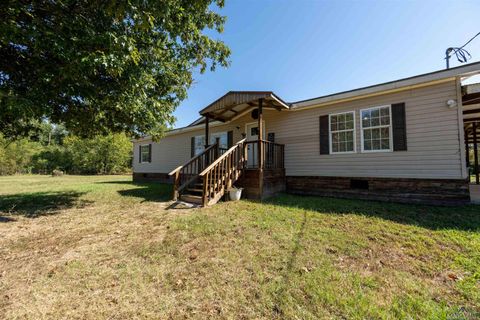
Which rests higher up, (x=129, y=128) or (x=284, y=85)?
(x=284, y=85)

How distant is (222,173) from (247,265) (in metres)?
3.84

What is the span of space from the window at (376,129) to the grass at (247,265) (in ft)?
7.02

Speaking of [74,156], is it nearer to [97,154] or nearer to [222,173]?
[97,154]

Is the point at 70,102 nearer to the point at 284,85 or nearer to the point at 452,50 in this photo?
the point at 284,85

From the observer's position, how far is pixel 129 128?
6801 millimetres

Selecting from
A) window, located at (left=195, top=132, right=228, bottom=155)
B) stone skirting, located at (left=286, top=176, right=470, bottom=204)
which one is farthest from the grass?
window, located at (left=195, top=132, right=228, bottom=155)

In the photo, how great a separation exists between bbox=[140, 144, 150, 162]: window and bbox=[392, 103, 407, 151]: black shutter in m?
13.7

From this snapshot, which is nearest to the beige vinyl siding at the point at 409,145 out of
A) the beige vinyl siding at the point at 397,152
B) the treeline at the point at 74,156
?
the beige vinyl siding at the point at 397,152

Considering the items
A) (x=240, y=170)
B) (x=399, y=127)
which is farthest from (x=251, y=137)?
(x=399, y=127)

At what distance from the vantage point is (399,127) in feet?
19.8

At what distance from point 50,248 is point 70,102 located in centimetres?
372

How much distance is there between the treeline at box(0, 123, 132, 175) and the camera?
25.9m

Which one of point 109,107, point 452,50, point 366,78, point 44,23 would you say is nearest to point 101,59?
point 44,23

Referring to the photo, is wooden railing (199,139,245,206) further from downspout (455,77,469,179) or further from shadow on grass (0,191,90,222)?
downspout (455,77,469,179)
